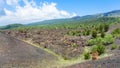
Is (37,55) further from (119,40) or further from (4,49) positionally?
(119,40)

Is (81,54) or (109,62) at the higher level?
(109,62)

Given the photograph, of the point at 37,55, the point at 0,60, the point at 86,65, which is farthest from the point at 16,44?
the point at 86,65

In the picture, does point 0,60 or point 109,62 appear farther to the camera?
point 0,60

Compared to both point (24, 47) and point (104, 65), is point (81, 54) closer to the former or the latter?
point (24, 47)

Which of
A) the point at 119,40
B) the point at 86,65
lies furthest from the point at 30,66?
the point at 119,40

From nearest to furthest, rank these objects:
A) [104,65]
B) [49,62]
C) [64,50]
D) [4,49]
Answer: [104,65]
[49,62]
[4,49]
[64,50]

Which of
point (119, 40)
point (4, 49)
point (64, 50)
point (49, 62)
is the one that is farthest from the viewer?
point (119, 40)
